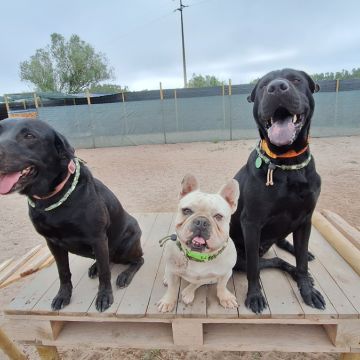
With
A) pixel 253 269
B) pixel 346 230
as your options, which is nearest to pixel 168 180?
pixel 346 230

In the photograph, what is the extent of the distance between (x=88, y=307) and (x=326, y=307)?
159 centimetres

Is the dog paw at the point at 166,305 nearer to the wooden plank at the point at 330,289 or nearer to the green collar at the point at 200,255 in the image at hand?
the green collar at the point at 200,255

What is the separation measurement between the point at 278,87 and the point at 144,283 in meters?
1.71

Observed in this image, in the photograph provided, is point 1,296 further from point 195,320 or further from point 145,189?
point 145,189

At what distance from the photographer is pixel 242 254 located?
239 cm

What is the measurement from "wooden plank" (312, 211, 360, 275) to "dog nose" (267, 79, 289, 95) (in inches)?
61.7

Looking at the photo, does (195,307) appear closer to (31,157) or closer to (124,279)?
(124,279)

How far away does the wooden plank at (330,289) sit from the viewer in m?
1.87

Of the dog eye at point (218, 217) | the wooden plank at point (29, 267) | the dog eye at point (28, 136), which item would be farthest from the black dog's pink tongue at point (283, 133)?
the wooden plank at point (29, 267)

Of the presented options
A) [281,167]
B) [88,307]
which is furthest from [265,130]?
[88,307]

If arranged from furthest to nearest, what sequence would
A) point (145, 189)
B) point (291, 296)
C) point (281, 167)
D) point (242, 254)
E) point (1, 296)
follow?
1. point (145, 189)
2. point (1, 296)
3. point (242, 254)
4. point (291, 296)
5. point (281, 167)

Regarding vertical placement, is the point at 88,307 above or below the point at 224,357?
above

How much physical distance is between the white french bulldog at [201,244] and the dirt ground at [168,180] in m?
0.80

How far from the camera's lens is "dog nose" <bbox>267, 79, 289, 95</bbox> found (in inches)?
65.6
